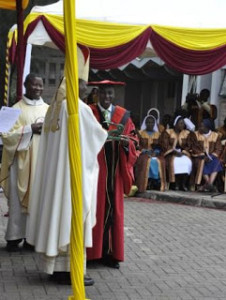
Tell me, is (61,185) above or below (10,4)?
below

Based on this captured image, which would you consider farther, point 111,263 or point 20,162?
point 20,162

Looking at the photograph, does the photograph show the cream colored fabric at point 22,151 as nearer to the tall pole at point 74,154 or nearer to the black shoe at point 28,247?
the black shoe at point 28,247

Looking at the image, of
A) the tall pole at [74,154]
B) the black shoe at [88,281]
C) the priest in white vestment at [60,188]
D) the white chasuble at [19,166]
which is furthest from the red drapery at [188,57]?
the tall pole at [74,154]

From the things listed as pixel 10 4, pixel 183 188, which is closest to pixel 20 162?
pixel 10 4

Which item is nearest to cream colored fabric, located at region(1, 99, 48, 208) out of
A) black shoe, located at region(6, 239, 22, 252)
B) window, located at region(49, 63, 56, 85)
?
black shoe, located at region(6, 239, 22, 252)

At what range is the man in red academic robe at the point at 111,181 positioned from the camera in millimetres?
6262

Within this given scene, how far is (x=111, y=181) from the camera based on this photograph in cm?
630

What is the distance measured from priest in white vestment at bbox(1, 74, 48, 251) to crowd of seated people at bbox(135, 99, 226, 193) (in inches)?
214

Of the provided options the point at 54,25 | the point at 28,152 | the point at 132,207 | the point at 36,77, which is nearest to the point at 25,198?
the point at 28,152

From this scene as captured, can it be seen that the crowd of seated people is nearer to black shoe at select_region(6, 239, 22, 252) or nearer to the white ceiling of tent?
the white ceiling of tent

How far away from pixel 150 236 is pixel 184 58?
4787 millimetres

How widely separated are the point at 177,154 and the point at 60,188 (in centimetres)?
711

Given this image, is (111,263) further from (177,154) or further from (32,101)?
(177,154)

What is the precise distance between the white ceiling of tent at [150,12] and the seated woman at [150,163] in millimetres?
1950
